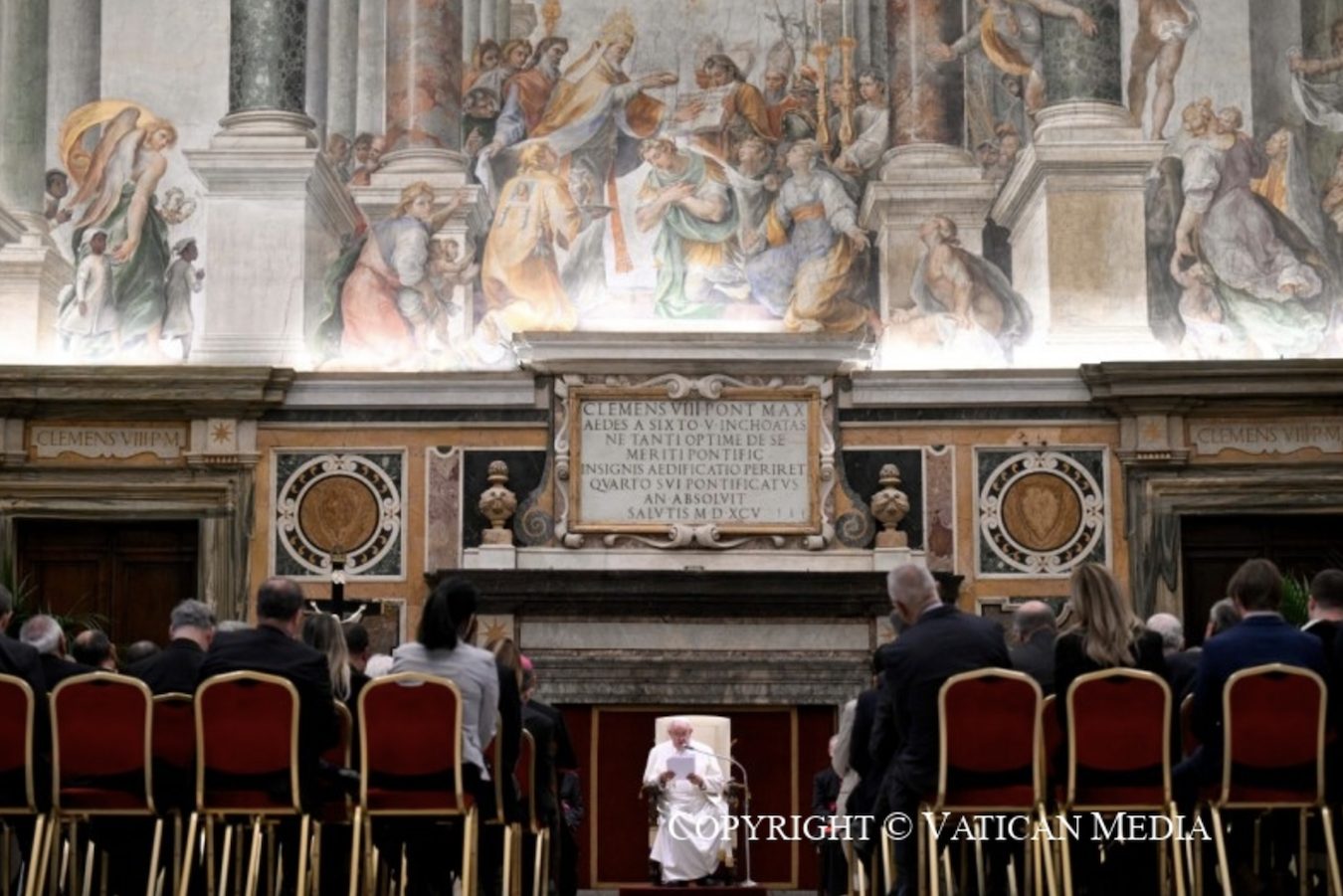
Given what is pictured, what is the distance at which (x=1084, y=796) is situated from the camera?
309 inches

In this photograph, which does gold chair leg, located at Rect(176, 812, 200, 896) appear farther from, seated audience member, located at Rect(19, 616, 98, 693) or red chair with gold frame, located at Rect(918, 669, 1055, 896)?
red chair with gold frame, located at Rect(918, 669, 1055, 896)

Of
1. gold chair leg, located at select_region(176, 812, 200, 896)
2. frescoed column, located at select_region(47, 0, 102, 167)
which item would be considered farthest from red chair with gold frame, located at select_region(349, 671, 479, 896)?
frescoed column, located at select_region(47, 0, 102, 167)

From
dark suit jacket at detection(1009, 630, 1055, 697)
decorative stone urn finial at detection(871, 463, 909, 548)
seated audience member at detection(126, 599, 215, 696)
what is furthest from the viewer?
decorative stone urn finial at detection(871, 463, 909, 548)

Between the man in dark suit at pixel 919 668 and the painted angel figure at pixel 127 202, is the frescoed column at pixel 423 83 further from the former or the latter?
the man in dark suit at pixel 919 668

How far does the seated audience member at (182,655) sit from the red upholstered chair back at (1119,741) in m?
3.35

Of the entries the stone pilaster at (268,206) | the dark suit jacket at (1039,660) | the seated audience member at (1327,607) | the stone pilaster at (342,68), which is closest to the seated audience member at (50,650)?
the dark suit jacket at (1039,660)

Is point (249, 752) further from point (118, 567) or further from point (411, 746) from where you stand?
point (118, 567)

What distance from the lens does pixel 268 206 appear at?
1532 cm

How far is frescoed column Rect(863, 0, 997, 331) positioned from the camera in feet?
50.5

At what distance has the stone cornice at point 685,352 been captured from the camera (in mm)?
14930

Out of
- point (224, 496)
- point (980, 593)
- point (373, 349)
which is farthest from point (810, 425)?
point (224, 496)

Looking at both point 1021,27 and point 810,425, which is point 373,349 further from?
point 1021,27

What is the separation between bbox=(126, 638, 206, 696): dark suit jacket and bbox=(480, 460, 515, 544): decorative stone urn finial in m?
5.87

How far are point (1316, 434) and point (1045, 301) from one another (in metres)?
2.02
